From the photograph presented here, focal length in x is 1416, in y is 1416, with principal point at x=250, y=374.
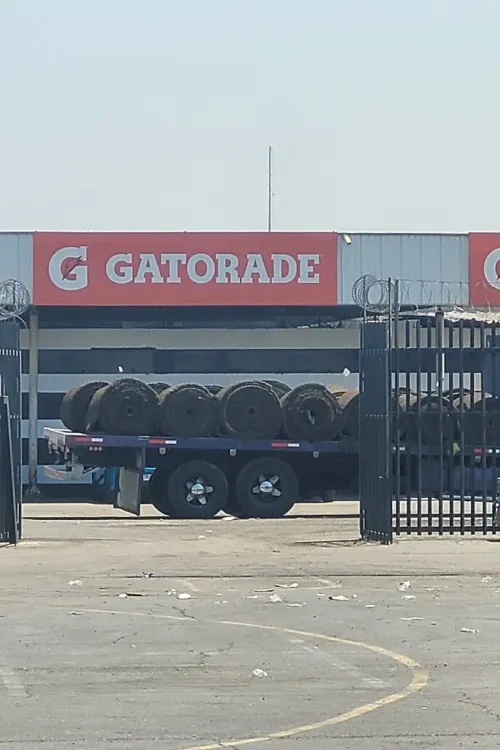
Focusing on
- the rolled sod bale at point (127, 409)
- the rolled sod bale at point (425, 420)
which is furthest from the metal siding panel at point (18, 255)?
the rolled sod bale at point (425, 420)

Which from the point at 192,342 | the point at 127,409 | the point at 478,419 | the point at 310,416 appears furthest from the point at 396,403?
the point at 192,342

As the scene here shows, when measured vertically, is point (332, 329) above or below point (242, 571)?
above

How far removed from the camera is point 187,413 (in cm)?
2473

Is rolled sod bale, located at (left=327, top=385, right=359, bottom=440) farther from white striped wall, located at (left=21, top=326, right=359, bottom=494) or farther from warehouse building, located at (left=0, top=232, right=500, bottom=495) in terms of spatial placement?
white striped wall, located at (left=21, top=326, right=359, bottom=494)

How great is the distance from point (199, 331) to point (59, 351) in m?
3.60

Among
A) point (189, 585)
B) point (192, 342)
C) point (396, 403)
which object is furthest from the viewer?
point (192, 342)

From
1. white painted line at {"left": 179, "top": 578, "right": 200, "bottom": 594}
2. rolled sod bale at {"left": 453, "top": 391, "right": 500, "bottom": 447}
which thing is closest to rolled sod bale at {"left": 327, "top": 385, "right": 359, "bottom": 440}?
rolled sod bale at {"left": 453, "top": 391, "right": 500, "bottom": 447}

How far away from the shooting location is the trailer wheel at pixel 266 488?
81.7 ft

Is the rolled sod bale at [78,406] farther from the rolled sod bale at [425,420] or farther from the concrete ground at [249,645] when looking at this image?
the concrete ground at [249,645]

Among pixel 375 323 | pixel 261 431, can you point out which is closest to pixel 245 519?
pixel 261 431

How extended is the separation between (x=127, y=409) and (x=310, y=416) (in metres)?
3.21

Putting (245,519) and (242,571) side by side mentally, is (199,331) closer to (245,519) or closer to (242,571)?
(245,519)

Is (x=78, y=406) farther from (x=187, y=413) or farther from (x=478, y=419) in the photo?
(x=478, y=419)

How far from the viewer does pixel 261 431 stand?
81.4 ft
